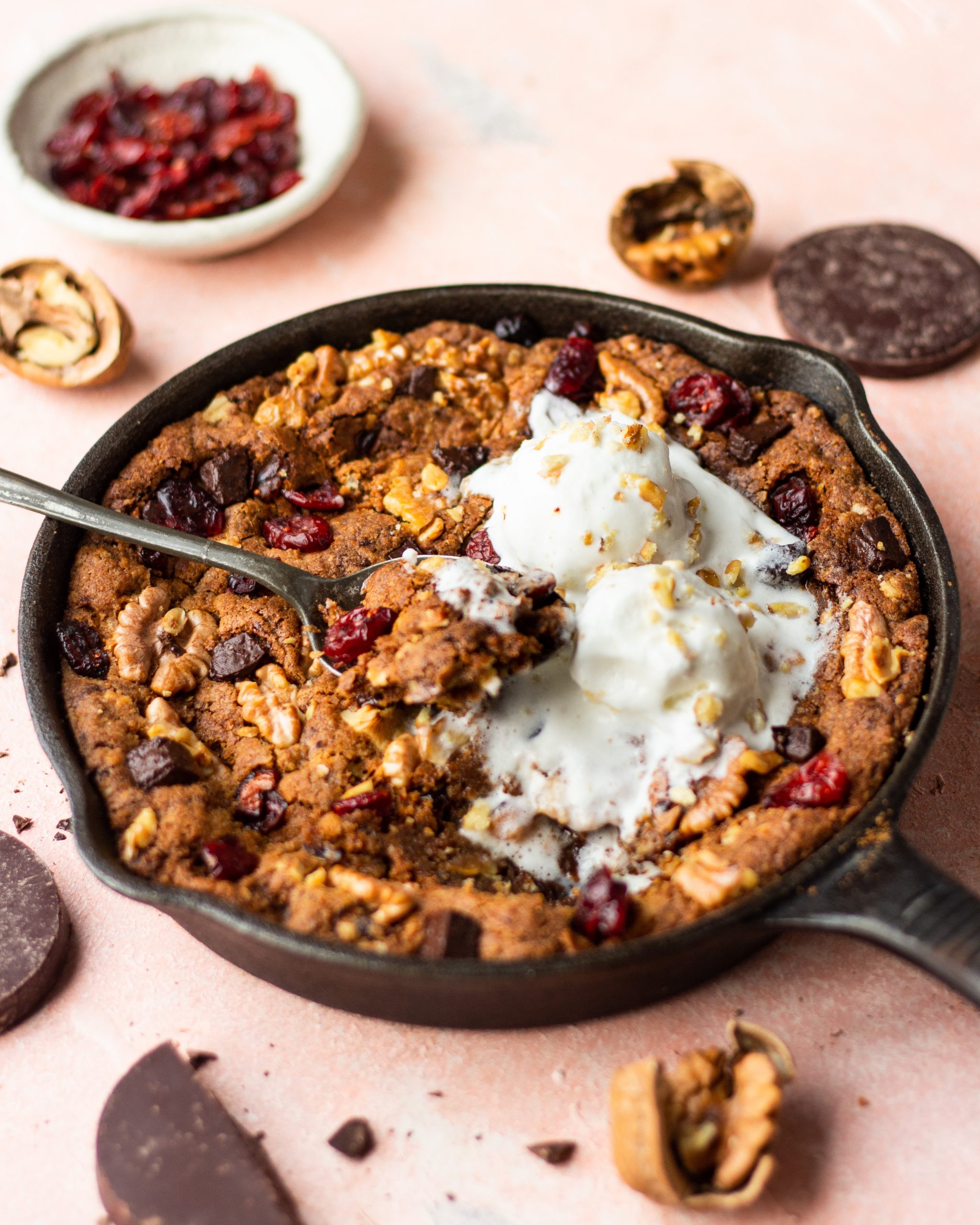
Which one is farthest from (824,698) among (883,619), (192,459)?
(192,459)

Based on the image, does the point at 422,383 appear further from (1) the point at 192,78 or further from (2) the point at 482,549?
(1) the point at 192,78

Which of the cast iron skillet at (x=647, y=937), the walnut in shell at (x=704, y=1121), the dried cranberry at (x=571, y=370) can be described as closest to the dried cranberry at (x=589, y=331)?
the dried cranberry at (x=571, y=370)

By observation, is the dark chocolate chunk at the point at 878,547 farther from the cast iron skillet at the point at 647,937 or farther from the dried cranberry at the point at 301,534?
the dried cranberry at the point at 301,534

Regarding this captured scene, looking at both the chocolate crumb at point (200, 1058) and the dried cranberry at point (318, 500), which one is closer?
the chocolate crumb at point (200, 1058)

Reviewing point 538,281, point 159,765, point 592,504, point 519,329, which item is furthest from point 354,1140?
point 538,281

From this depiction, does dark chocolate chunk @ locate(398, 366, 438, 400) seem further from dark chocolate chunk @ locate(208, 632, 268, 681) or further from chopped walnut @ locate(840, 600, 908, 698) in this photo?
chopped walnut @ locate(840, 600, 908, 698)
